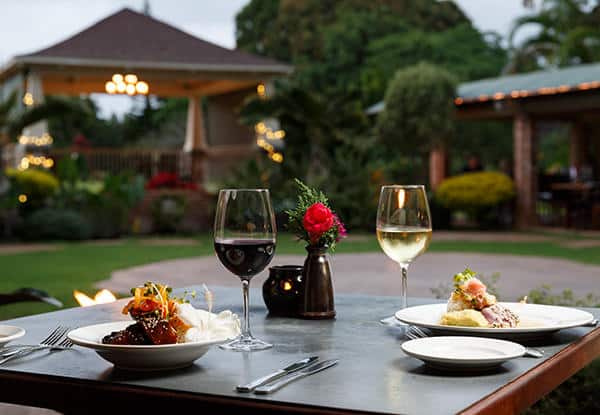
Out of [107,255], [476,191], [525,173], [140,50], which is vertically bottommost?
[107,255]

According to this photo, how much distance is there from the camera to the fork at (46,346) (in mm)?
2090

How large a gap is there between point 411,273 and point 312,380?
9.32 meters

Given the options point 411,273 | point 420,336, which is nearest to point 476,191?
point 411,273

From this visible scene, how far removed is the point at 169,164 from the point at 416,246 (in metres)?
19.9

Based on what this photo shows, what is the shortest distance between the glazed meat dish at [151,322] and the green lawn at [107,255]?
6.41 metres

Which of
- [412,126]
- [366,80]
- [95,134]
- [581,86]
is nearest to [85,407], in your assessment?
[581,86]

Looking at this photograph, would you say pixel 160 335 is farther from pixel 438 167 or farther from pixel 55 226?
pixel 438 167

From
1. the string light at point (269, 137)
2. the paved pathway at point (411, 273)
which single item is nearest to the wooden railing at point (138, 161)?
the string light at point (269, 137)

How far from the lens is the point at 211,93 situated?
996 inches

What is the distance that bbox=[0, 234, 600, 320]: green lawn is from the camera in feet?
34.0

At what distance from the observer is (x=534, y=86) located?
61.3ft

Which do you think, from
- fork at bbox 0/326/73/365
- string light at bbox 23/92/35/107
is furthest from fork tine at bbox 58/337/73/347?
string light at bbox 23/92/35/107

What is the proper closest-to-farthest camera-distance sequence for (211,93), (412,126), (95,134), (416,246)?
(416,246) < (412,126) < (211,93) < (95,134)

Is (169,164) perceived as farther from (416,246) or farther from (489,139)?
(416,246)
